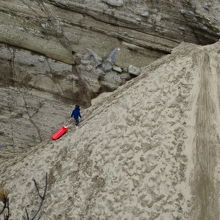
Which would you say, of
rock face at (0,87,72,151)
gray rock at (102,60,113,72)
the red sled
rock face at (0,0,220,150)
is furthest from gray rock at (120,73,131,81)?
the red sled

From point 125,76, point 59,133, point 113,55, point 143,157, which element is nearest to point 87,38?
point 113,55

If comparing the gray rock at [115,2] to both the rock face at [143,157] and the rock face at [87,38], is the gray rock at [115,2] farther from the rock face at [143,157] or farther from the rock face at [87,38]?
the rock face at [143,157]

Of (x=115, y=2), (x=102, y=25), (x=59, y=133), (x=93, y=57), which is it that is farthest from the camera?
(x=93, y=57)

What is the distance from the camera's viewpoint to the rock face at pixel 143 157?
5691mm

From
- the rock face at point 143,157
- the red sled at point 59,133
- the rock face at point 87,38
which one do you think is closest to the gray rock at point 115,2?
the rock face at point 87,38

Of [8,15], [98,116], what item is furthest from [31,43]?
[98,116]

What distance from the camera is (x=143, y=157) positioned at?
20.0ft

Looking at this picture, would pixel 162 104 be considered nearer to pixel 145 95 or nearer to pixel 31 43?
pixel 145 95

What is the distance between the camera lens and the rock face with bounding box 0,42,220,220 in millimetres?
5691

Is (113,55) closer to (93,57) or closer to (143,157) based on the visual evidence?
(93,57)

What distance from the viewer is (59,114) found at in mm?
8070

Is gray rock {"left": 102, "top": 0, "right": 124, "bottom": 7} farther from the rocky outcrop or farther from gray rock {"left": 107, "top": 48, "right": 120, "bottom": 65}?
gray rock {"left": 107, "top": 48, "right": 120, "bottom": 65}

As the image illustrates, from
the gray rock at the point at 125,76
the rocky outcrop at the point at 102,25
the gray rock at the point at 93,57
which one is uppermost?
the rocky outcrop at the point at 102,25

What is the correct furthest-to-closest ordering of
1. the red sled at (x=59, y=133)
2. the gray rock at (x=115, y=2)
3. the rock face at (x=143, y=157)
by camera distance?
the gray rock at (x=115, y=2), the red sled at (x=59, y=133), the rock face at (x=143, y=157)
